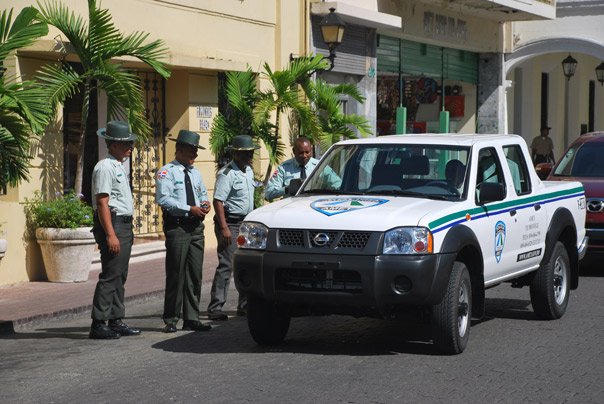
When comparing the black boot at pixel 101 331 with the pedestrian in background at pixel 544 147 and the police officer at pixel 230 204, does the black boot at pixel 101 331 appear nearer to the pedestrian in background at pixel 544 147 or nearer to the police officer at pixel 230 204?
the police officer at pixel 230 204

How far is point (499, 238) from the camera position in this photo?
35.5 feet

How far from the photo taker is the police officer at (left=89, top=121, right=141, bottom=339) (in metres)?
10.7

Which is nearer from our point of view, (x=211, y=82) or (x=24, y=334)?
(x=24, y=334)

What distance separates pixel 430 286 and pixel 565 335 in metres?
2.14

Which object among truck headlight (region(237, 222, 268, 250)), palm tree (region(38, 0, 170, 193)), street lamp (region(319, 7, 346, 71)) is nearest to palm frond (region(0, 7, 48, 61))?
palm tree (region(38, 0, 170, 193))

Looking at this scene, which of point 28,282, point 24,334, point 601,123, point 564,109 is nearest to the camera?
point 24,334

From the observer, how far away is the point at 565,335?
36.3 ft

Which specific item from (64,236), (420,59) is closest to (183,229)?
(64,236)

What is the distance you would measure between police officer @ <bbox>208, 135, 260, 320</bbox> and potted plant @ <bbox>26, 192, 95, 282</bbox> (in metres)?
3.03

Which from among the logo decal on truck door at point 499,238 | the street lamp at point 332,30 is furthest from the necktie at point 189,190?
the street lamp at point 332,30

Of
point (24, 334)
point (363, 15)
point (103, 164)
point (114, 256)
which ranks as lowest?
point (24, 334)

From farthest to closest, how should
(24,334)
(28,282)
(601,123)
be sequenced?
(601,123), (28,282), (24,334)

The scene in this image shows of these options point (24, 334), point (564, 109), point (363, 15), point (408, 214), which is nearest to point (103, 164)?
point (24, 334)

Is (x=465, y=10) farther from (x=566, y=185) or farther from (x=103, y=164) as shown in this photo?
(x=103, y=164)
